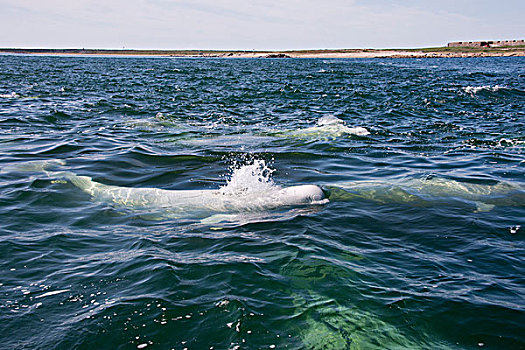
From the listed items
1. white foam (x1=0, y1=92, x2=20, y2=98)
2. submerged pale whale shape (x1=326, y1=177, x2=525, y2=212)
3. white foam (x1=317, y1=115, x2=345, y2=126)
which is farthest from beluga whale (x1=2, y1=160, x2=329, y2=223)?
white foam (x1=0, y1=92, x2=20, y2=98)

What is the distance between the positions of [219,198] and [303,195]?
1.55 metres

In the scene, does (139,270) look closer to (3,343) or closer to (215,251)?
(215,251)

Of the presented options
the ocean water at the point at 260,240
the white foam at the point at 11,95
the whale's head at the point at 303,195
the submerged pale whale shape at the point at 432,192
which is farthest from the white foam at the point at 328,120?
the white foam at the point at 11,95

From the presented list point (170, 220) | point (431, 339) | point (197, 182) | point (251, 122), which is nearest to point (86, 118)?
point (251, 122)

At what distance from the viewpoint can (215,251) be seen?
17.6 ft

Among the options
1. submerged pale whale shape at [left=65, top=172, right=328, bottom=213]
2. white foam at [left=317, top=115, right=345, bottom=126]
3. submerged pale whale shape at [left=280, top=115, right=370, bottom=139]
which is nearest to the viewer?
submerged pale whale shape at [left=65, top=172, right=328, bottom=213]

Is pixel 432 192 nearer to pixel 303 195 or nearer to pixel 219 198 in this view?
pixel 303 195

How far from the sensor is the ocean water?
12.4ft

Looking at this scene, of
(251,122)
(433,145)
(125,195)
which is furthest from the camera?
(251,122)

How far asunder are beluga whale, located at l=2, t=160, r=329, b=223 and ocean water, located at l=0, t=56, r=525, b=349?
4 centimetres

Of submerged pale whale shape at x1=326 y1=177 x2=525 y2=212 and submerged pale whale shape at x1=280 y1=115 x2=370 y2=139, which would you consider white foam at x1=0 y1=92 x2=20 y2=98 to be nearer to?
submerged pale whale shape at x1=280 y1=115 x2=370 y2=139

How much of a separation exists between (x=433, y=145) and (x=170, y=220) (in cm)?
890

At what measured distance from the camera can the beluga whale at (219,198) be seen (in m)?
6.87

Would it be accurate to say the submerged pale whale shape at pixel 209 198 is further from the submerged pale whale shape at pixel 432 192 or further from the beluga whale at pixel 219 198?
the submerged pale whale shape at pixel 432 192
